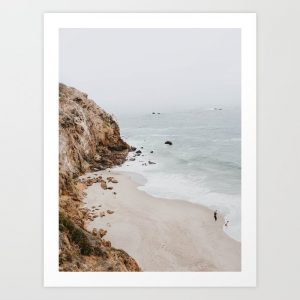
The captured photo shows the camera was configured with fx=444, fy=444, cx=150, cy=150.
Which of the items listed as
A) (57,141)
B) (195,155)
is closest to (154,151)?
(195,155)

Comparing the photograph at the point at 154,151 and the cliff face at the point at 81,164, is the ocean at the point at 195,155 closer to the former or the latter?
the photograph at the point at 154,151

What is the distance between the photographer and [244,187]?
7.16 feet

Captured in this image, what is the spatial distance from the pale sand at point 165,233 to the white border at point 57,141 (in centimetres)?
7

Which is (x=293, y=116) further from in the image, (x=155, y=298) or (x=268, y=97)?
(x=155, y=298)

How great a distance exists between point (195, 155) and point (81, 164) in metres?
0.57

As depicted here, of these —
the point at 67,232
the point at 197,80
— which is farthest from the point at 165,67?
the point at 67,232

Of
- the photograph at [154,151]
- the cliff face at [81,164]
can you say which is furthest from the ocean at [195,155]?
the cliff face at [81,164]

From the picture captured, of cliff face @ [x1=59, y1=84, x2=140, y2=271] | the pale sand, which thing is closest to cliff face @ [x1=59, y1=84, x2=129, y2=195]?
cliff face @ [x1=59, y1=84, x2=140, y2=271]

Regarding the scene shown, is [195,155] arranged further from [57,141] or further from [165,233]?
[57,141]

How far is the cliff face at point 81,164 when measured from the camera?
Answer: 7.06 ft

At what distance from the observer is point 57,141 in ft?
7.20

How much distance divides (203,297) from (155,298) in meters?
0.24

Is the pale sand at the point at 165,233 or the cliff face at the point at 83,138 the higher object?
the cliff face at the point at 83,138

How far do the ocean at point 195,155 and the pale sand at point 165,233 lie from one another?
0.18ft
